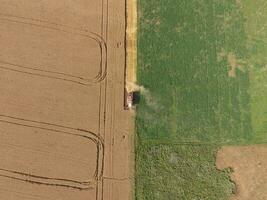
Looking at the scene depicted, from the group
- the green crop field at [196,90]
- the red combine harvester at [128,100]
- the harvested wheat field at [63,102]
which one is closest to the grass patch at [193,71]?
the green crop field at [196,90]

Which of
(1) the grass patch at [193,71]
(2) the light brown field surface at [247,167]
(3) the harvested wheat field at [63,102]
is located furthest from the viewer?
(1) the grass patch at [193,71]

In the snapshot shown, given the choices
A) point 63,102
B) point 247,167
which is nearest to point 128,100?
point 63,102

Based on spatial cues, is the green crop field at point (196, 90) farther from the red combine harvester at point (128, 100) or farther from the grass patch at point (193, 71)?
the red combine harvester at point (128, 100)

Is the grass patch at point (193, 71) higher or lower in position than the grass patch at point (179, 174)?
Result: higher

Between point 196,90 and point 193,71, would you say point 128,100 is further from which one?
point 193,71

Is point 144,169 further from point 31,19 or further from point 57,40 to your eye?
point 31,19

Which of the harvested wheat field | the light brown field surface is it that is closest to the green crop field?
the light brown field surface

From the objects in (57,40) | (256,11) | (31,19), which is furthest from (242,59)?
(31,19)

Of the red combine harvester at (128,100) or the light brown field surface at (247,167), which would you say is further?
the red combine harvester at (128,100)
